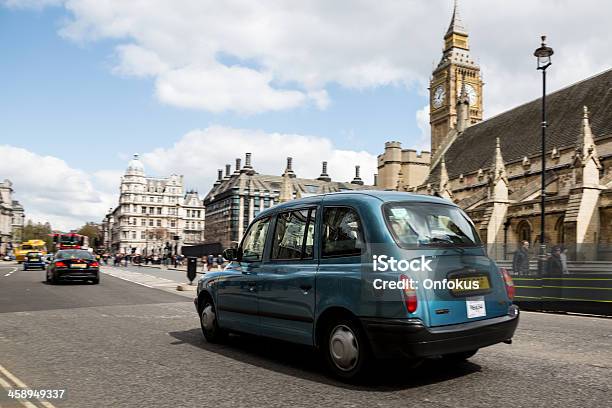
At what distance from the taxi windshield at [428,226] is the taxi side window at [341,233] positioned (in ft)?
1.13

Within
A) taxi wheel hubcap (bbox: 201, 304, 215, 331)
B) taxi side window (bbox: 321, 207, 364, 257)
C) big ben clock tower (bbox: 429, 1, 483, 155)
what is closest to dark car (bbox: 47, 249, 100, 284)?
taxi wheel hubcap (bbox: 201, 304, 215, 331)

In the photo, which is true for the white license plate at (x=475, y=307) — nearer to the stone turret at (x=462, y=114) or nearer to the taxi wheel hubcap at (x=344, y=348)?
the taxi wheel hubcap at (x=344, y=348)

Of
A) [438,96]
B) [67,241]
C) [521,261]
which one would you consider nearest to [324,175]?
[438,96]

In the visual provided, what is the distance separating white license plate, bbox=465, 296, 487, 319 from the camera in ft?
15.6

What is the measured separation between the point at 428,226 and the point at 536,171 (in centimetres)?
3368

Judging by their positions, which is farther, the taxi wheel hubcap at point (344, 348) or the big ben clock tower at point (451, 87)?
the big ben clock tower at point (451, 87)

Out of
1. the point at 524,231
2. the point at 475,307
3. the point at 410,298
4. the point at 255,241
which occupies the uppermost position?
the point at 524,231

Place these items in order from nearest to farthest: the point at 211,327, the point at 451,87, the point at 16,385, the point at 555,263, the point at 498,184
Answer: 1. the point at 16,385
2. the point at 211,327
3. the point at 555,263
4. the point at 498,184
5. the point at 451,87

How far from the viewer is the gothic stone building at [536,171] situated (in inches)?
1054

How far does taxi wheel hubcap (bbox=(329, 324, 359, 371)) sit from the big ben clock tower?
6468 centimetres

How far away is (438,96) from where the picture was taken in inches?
2793

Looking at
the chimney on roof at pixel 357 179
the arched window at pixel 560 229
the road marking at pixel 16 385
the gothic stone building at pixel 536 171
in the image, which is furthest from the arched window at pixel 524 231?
the chimney on roof at pixel 357 179

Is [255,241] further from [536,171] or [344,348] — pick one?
[536,171]

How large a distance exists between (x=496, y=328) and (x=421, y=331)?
3.32 feet
